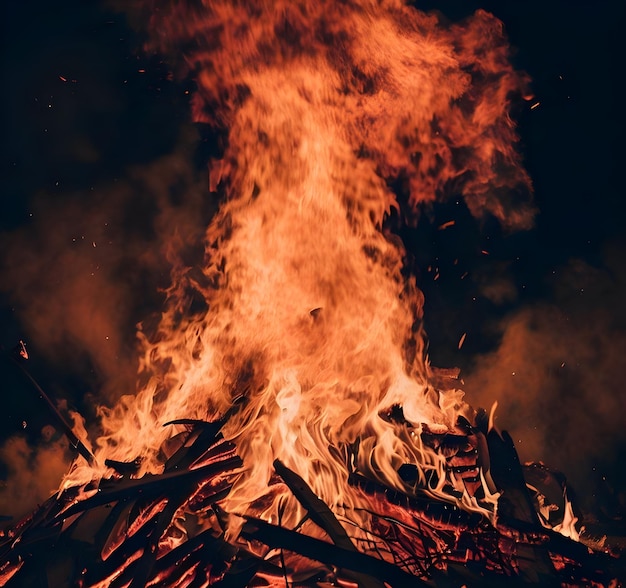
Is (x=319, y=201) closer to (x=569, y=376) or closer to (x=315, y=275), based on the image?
(x=315, y=275)

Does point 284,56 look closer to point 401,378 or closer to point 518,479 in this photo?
point 401,378

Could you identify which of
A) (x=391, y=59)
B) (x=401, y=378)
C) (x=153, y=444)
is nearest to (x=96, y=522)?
(x=153, y=444)

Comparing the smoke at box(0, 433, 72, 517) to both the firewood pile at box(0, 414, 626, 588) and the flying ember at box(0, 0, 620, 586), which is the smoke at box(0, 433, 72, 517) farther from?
the firewood pile at box(0, 414, 626, 588)

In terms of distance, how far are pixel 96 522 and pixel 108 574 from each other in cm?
114

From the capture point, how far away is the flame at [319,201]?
4891 mm

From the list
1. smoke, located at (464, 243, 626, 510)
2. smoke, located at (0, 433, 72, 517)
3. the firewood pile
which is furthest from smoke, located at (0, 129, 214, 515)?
smoke, located at (464, 243, 626, 510)

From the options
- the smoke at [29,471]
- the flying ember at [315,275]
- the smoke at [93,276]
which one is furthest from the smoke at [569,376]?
the smoke at [29,471]

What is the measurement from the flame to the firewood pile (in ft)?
2.10

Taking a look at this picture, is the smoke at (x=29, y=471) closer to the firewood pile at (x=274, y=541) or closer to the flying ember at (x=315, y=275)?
the flying ember at (x=315, y=275)

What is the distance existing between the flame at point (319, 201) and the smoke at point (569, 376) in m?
0.85

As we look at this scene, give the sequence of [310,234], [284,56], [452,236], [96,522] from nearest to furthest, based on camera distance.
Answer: [96,522] → [284,56] → [310,234] → [452,236]

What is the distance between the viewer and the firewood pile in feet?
11.0

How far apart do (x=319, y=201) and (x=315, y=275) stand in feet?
2.84

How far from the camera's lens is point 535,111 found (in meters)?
5.39
